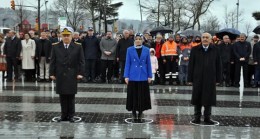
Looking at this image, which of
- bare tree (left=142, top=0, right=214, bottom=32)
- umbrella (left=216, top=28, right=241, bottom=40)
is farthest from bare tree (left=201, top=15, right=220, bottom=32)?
umbrella (left=216, top=28, right=241, bottom=40)

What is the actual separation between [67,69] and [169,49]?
324 inches

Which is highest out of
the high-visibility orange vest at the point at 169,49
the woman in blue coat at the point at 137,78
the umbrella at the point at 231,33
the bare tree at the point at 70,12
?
the bare tree at the point at 70,12

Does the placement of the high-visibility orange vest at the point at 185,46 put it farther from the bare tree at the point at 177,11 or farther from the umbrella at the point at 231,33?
the bare tree at the point at 177,11

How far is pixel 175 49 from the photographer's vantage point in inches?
669

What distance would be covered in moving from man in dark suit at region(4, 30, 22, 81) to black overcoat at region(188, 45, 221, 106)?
10341 mm

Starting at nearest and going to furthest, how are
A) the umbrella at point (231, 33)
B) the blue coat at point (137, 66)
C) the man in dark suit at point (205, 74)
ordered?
the man in dark suit at point (205, 74) < the blue coat at point (137, 66) < the umbrella at point (231, 33)

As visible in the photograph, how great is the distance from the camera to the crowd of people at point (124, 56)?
1681cm

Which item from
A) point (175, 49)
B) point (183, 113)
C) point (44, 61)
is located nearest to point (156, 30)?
point (175, 49)

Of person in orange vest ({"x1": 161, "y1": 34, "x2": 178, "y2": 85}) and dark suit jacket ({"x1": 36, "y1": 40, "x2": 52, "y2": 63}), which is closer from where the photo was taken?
person in orange vest ({"x1": 161, "y1": 34, "x2": 178, "y2": 85})

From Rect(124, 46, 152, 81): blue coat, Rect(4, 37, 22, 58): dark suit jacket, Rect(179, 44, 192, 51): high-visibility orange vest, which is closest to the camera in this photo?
Rect(124, 46, 152, 81): blue coat

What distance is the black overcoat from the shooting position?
30.4 ft

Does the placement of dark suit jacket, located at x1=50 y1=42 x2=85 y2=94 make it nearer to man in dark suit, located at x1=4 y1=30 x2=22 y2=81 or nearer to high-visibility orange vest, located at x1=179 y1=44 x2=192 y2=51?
high-visibility orange vest, located at x1=179 y1=44 x2=192 y2=51

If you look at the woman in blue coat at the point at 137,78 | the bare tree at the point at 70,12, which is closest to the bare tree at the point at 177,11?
the bare tree at the point at 70,12

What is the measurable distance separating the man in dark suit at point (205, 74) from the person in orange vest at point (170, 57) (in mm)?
7530
